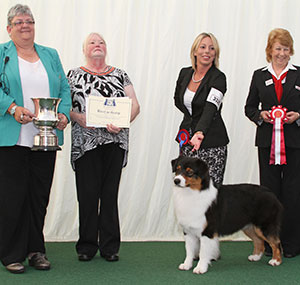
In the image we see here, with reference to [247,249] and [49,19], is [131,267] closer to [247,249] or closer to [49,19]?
[247,249]

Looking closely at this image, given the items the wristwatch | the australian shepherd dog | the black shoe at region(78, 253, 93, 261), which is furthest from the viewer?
the black shoe at region(78, 253, 93, 261)

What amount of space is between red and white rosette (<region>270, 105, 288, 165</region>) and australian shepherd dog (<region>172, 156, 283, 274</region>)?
304mm

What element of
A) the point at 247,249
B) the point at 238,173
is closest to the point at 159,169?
the point at 238,173

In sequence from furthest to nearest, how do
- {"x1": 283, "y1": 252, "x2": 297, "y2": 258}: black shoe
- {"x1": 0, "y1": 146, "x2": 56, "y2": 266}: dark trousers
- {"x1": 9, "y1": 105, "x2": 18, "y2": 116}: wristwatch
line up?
{"x1": 283, "y1": 252, "x2": 297, "y2": 258}: black shoe
{"x1": 0, "y1": 146, "x2": 56, "y2": 266}: dark trousers
{"x1": 9, "y1": 105, "x2": 18, "y2": 116}: wristwatch

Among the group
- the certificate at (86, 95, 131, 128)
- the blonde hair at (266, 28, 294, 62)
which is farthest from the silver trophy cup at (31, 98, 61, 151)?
the blonde hair at (266, 28, 294, 62)

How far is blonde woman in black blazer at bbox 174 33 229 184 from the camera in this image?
3.49 metres

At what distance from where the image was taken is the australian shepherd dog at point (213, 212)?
329 centimetres

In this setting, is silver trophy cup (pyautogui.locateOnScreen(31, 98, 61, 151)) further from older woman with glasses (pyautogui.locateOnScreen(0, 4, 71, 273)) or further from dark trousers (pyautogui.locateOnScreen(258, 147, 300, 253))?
dark trousers (pyautogui.locateOnScreen(258, 147, 300, 253))

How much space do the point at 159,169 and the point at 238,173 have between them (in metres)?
0.91

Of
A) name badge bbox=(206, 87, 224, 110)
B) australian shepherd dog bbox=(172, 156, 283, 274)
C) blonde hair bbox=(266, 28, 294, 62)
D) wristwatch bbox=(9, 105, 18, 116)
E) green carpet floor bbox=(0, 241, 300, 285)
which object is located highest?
blonde hair bbox=(266, 28, 294, 62)

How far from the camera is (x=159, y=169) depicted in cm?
484

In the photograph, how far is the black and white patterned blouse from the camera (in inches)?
136

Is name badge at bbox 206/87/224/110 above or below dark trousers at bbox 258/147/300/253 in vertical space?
above

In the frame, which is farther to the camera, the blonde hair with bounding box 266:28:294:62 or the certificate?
the blonde hair with bounding box 266:28:294:62
